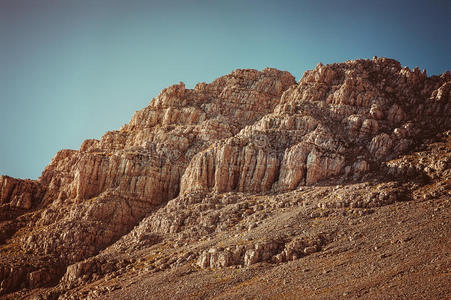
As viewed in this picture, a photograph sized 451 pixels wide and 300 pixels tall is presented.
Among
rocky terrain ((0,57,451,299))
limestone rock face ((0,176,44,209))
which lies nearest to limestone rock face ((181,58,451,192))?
rocky terrain ((0,57,451,299))

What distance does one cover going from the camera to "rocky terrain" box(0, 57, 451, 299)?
6056 centimetres

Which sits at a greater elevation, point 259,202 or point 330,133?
point 330,133

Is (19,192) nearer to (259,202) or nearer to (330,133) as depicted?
(259,202)

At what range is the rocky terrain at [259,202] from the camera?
60.6m

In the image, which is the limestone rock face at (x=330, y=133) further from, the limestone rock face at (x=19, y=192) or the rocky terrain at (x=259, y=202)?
the limestone rock face at (x=19, y=192)

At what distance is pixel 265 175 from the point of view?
9344cm

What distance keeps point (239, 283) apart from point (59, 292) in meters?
35.3

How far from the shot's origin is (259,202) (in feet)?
286

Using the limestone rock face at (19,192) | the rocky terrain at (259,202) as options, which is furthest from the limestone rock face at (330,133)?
the limestone rock face at (19,192)

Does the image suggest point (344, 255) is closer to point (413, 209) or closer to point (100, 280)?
point (413, 209)

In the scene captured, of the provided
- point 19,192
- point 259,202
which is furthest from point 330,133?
point 19,192

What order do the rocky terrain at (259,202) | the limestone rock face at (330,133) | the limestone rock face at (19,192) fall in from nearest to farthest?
the rocky terrain at (259,202) < the limestone rock face at (330,133) < the limestone rock face at (19,192)

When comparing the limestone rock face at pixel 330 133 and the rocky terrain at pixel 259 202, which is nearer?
the rocky terrain at pixel 259 202

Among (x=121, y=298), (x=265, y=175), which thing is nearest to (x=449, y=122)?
(x=265, y=175)
